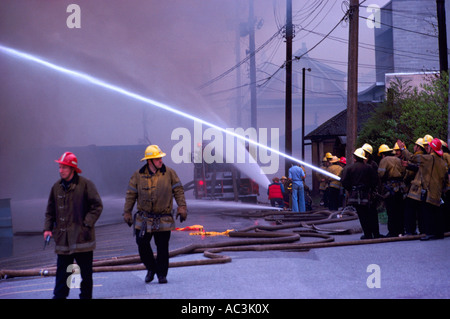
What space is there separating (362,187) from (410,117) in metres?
6.66

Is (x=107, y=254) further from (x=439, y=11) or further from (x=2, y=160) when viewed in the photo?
(x=2, y=160)

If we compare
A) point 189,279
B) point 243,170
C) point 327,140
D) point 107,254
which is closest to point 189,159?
point 243,170

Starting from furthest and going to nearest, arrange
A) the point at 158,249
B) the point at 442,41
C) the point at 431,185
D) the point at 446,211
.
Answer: the point at 442,41 → the point at 446,211 → the point at 431,185 → the point at 158,249

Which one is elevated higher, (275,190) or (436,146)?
(436,146)

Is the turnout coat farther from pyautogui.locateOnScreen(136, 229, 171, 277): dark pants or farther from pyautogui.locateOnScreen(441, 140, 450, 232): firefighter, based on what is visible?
pyautogui.locateOnScreen(136, 229, 171, 277): dark pants

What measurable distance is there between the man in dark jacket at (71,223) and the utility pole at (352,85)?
441 inches

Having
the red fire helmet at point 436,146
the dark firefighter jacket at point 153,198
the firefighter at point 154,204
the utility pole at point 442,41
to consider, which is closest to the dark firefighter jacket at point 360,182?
the red fire helmet at point 436,146

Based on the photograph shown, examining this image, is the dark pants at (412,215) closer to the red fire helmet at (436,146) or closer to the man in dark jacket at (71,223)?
the red fire helmet at (436,146)

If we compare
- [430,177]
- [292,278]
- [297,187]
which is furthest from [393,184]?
[297,187]

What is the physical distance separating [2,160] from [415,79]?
28.0 m

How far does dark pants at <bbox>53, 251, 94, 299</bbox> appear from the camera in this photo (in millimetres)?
6262

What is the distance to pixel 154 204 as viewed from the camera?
24.5ft

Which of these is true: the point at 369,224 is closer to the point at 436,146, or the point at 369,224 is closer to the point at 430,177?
the point at 430,177

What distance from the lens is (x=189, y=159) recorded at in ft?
99.8
